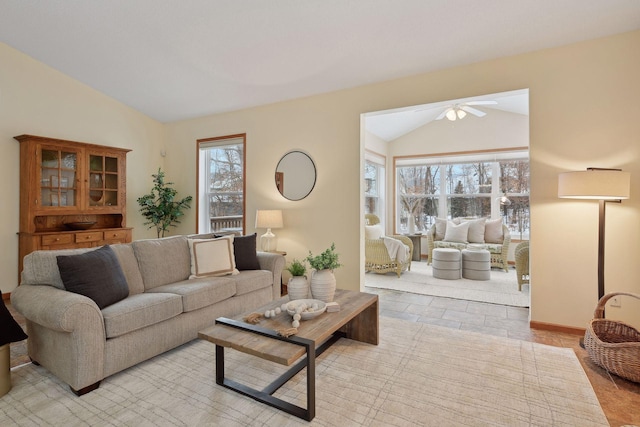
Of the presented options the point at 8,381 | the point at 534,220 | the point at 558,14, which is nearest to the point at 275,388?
the point at 8,381

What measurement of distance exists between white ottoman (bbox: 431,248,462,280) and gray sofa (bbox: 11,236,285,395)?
3256 mm

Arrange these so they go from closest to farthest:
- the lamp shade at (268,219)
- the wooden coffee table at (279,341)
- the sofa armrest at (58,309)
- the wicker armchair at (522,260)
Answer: the wooden coffee table at (279,341), the sofa armrest at (58,309), the wicker armchair at (522,260), the lamp shade at (268,219)

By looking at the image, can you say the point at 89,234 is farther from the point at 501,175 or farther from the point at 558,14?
the point at 501,175

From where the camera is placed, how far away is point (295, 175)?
461 centimetres

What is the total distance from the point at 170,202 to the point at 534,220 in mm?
5071

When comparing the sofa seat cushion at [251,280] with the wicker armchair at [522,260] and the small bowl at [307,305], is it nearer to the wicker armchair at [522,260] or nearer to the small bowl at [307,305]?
A: the small bowl at [307,305]

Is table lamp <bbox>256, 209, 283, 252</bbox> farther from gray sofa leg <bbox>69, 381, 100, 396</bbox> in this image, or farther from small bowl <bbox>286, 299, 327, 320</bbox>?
gray sofa leg <bbox>69, 381, 100, 396</bbox>

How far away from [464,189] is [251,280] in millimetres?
5492

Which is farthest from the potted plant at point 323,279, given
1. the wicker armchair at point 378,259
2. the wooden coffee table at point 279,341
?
the wicker armchair at point 378,259

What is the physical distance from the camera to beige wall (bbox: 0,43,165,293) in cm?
410

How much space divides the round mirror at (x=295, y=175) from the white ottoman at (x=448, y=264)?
2.49 metres

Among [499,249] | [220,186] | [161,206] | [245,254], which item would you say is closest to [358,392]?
[245,254]

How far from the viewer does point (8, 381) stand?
2105mm

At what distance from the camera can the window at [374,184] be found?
7.08 metres
